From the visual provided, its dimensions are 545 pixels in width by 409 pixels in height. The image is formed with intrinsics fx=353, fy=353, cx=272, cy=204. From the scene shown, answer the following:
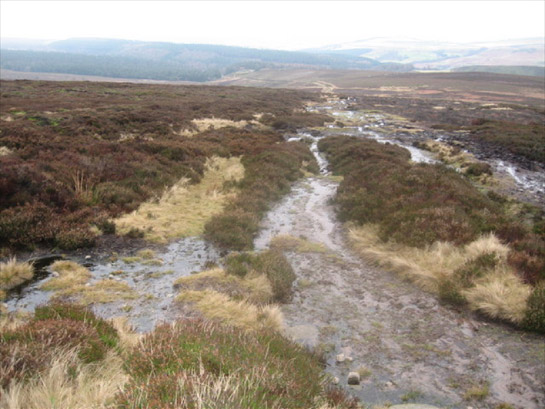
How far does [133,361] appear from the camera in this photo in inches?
159

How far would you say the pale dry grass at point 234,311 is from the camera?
23.1ft

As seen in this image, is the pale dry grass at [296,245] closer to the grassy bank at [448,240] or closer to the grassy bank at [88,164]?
the grassy bank at [448,240]

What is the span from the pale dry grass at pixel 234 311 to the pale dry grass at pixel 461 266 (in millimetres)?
4249

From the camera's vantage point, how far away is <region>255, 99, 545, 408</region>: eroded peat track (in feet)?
18.9

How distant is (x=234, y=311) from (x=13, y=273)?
5.35m

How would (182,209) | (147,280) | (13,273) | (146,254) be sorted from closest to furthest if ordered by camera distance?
1. (13,273)
2. (147,280)
3. (146,254)
4. (182,209)

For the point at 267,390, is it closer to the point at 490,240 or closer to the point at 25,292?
the point at 25,292

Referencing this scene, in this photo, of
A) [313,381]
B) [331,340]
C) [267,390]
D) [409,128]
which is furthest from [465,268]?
[409,128]

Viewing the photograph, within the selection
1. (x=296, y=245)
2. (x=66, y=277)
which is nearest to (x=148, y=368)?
(x=66, y=277)

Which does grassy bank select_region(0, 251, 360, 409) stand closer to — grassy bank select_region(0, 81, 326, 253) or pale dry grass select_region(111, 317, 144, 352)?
pale dry grass select_region(111, 317, 144, 352)

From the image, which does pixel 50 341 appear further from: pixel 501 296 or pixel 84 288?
pixel 501 296

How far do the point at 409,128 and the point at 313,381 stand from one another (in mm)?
43011

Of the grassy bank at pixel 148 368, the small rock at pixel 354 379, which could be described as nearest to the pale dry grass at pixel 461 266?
the small rock at pixel 354 379

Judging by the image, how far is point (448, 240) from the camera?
33.8 feet
